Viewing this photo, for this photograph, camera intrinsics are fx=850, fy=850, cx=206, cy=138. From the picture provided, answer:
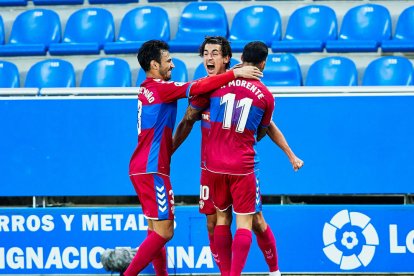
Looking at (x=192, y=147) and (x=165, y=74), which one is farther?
(x=192, y=147)

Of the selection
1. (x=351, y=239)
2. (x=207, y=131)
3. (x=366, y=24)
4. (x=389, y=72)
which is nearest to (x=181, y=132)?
(x=207, y=131)

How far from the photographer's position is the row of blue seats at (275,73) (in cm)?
856

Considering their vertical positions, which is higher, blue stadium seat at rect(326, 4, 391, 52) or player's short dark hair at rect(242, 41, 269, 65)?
player's short dark hair at rect(242, 41, 269, 65)

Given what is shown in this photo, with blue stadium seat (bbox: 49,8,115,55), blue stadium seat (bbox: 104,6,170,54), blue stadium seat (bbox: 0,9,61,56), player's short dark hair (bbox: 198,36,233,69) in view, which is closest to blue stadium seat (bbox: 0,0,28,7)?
blue stadium seat (bbox: 0,9,61,56)

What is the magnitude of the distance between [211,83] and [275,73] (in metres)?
2.92

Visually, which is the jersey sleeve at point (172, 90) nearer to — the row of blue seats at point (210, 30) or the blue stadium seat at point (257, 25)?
the row of blue seats at point (210, 30)

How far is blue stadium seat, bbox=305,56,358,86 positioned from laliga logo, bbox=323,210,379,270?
1881 millimetres

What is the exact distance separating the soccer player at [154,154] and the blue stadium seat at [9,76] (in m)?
3.25

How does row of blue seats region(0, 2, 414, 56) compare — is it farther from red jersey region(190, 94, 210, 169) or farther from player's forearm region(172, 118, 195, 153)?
red jersey region(190, 94, 210, 169)

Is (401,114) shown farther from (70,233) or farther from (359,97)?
(70,233)

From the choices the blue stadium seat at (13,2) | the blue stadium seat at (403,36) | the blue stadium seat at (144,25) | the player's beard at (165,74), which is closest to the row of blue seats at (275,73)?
the blue stadium seat at (403,36)

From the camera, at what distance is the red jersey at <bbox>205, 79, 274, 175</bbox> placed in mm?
5891

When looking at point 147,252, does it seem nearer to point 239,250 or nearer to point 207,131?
point 239,250

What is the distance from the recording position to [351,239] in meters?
7.08
